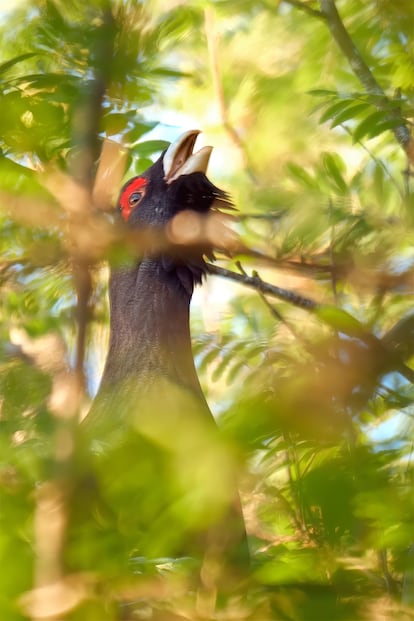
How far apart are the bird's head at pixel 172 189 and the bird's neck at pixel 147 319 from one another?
19 centimetres

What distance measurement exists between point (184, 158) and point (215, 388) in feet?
4.09

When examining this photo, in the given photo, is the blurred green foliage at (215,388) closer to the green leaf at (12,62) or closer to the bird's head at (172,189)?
the green leaf at (12,62)

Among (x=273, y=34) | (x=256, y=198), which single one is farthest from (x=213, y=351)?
(x=273, y=34)

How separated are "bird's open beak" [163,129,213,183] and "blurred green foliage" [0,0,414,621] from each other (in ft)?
2.95

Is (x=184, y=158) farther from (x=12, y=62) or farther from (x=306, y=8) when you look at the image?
(x=12, y=62)

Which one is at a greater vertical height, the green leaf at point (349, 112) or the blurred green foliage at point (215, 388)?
the green leaf at point (349, 112)

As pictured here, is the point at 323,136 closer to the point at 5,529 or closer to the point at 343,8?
the point at 343,8

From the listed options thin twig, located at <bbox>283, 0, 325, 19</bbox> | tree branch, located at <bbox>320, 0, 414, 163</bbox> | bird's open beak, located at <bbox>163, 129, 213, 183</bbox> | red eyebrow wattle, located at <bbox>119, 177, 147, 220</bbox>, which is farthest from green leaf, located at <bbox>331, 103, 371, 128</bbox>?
red eyebrow wattle, located at <bbox>119, 177, 147, 220</bbox>

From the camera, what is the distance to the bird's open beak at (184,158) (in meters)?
3.42

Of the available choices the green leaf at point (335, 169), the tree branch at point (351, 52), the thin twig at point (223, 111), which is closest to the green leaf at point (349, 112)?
the green leaf at point (335, 169)

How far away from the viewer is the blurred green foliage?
3.51 ft

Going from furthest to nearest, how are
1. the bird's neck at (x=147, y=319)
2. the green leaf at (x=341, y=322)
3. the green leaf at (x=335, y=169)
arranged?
the bird's neck at (x=147, y=319)
the green leaf at (x=335, y=169)
the green leaf at (x=341, y=322)

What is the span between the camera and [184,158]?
3543mm

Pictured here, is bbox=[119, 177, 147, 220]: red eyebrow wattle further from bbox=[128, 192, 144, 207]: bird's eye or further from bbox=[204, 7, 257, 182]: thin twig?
bbox=[204, 7, 257, 182]: thin twig
